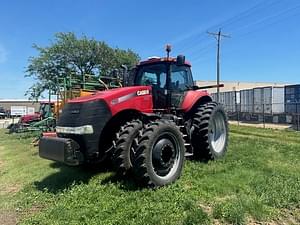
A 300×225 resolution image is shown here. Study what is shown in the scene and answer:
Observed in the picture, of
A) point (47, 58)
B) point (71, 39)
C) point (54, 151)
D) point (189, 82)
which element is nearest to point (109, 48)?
point (71, 39)

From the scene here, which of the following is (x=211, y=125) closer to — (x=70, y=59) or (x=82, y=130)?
(x=82, y=130)

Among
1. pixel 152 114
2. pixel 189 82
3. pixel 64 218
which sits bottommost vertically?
pixel 64 218

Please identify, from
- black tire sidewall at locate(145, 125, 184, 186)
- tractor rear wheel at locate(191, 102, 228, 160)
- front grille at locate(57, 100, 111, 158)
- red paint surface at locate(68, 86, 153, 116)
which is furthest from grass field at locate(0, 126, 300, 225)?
red paint surface at locate(68, 86, 153, 116)

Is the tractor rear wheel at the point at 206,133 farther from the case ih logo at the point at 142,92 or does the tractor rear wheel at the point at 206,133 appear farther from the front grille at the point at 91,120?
the front grille at the point at 91,120

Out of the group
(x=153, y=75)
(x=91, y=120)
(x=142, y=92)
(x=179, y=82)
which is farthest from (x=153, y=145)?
(x=179, y=82)

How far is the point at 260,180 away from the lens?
6.98 metres

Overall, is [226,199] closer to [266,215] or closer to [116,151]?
[266,215]

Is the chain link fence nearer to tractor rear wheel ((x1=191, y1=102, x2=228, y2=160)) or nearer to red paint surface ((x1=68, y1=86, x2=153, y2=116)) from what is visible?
tractor rear wheel ((x1=191, y1=102, x2=228, y2=160))

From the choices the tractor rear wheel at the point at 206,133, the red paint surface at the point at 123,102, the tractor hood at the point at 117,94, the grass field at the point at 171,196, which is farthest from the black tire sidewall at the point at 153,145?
the tractor rear wheel at the point at 206,133

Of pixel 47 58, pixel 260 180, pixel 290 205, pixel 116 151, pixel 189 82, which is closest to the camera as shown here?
pixel 290 205

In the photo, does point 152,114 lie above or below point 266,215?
above

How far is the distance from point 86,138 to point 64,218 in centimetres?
159

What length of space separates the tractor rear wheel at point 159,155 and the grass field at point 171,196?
0.22m

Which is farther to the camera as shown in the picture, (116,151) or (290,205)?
(116,151)
